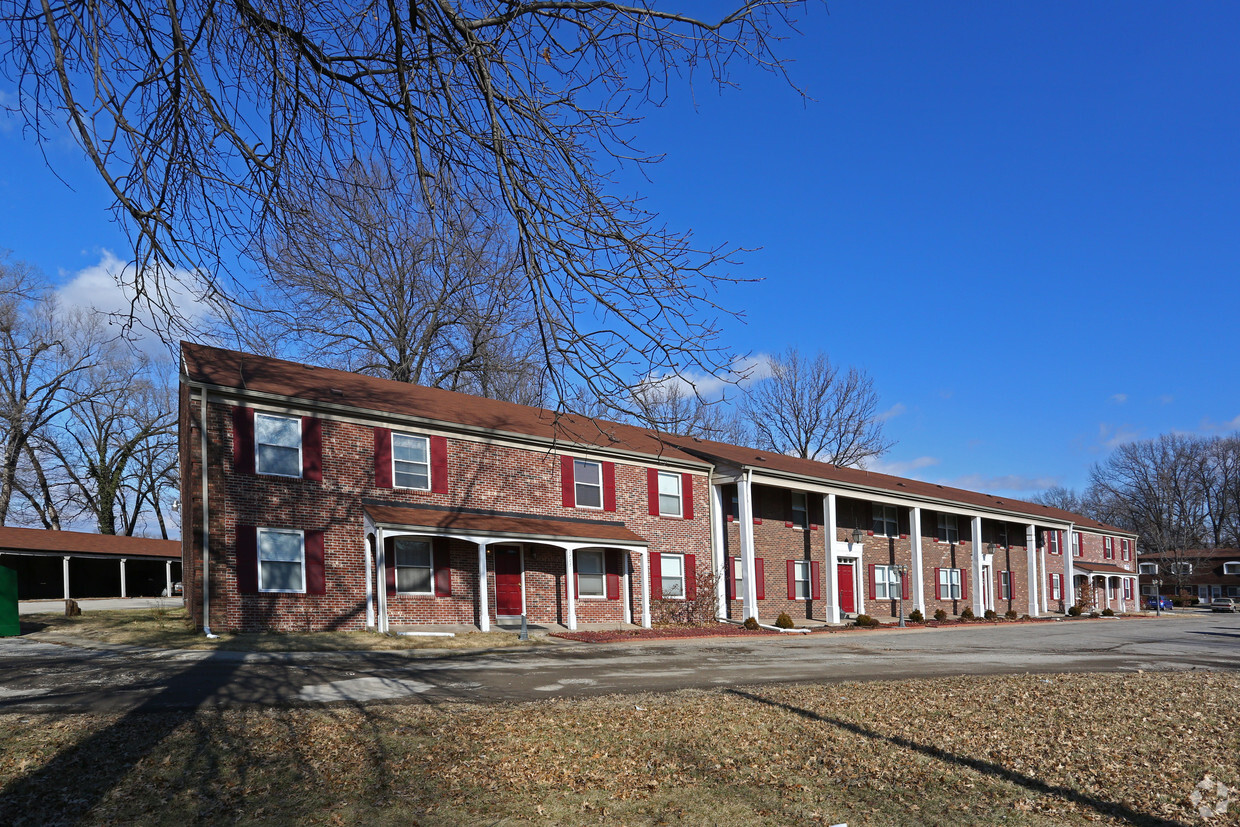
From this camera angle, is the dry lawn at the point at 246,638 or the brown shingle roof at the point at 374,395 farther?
the brown shingle roof at the point at 374,395

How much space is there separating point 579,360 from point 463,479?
60.6 ft

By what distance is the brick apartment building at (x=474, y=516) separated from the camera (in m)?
19.8

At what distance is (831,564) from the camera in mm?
32094

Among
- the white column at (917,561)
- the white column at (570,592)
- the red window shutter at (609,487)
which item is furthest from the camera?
the white column at (917,561)

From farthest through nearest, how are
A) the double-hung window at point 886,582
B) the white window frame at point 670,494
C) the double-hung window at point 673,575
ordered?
the double-hung window at point 886,582 → the white window frame at point 670,494 → the double-hung window at point 673,575

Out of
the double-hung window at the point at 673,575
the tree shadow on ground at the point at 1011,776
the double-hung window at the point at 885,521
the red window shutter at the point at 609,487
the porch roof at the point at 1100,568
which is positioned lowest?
the porch roof at the point at 1100,568

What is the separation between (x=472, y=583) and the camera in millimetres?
23188

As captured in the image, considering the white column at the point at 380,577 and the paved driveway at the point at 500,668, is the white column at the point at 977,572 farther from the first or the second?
the white column at the point at 380,577

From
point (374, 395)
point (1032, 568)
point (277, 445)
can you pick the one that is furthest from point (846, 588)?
point (277, 445)

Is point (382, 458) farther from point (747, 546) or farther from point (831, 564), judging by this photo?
point (831, 564)

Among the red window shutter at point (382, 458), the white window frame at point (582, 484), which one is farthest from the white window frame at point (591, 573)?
the red window shutter at point (382, 458)

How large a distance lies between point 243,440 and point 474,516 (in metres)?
5.95

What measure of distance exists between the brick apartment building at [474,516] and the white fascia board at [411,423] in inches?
2.0

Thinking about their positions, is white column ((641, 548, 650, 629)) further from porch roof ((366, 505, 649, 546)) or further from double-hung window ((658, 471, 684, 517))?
double-hung window ((658, 471, 684, 517))
